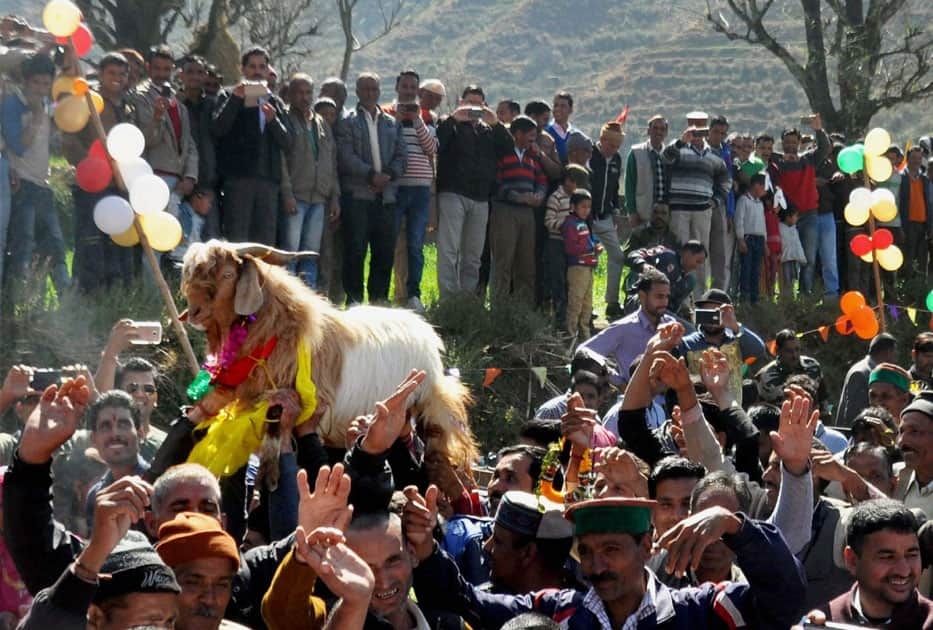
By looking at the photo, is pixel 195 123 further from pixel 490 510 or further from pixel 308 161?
pixel 490 510

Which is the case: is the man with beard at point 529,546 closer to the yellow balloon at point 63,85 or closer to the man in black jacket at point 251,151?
the yellow balloon at point 63,85

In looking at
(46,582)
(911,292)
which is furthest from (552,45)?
(46,582)

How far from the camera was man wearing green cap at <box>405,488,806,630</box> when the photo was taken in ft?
16.7

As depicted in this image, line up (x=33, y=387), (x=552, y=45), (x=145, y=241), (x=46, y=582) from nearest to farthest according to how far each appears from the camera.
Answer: (x=46, y=582) → (x=33, y=387) → (x=145, y=241) → (x=552, y=45)

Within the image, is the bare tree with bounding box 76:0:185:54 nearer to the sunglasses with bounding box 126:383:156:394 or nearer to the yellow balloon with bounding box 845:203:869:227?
the yellow balloon with bounding box 845:203:869:227

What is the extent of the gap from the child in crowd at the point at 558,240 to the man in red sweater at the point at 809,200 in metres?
3.54

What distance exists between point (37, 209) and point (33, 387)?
115 inches

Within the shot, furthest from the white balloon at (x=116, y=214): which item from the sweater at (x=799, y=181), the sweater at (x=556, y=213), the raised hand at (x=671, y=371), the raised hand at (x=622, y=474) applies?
the sweater at (x=799, y=181)

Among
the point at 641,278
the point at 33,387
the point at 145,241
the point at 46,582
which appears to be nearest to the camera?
the point at 46,582

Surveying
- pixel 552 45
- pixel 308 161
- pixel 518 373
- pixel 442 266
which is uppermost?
pixel 552 45

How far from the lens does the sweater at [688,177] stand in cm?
1543

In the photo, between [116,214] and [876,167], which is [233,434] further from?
[876,167]

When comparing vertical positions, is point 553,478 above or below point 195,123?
below

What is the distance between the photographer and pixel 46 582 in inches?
202
